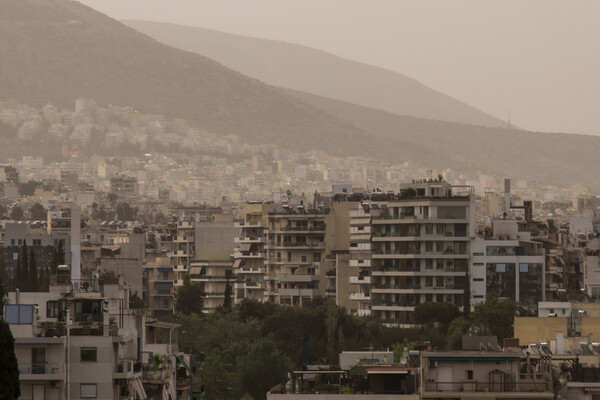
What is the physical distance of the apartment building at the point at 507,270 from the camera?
91.2 meters

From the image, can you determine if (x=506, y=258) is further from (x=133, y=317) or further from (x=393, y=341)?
(x=133, y=317)

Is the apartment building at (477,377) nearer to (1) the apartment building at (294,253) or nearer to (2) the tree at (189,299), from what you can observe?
(2) the tree at (189,299)

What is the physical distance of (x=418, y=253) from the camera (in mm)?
93562

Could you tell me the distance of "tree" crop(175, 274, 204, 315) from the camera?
101 metres

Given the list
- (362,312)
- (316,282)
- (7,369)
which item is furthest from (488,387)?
(316,282)

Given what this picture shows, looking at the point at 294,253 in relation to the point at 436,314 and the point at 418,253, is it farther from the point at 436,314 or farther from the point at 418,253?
the point at 436,314

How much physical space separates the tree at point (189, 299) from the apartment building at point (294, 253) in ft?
13.2

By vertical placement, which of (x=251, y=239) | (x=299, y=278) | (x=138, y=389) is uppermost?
(x=251, y=239)

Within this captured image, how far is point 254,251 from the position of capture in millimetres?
117000

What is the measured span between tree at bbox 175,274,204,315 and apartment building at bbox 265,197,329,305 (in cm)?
403

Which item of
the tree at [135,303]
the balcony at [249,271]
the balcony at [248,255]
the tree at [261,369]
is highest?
the balcony at [248,255]

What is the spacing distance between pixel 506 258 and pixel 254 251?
26.6 metres

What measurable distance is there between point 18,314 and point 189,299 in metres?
66.7

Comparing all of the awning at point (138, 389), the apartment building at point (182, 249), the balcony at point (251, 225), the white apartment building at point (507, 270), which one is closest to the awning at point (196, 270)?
the apartment building at point (182, 249)
